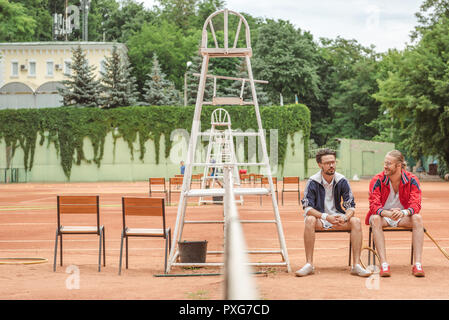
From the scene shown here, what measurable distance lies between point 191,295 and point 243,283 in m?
3.56

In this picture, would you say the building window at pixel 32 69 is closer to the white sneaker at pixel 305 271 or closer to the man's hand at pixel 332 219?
the man's hand at pixel 332 219

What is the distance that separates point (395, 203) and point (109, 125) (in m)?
35.2

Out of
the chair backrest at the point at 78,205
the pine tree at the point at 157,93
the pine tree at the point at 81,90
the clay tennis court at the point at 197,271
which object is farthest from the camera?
the pine tree at the point at 157,93

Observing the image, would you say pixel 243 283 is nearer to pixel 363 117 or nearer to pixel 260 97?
pixel 260 97

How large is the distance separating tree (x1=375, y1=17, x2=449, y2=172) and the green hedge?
6110 mm

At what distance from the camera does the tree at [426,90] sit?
34781 mm

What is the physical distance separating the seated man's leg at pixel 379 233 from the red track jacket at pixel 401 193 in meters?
0.09

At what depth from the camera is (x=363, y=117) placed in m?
60.1

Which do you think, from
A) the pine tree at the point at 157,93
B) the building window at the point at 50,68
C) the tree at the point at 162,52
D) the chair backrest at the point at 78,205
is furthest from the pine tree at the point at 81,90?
the chair backrest at the point at 78,205

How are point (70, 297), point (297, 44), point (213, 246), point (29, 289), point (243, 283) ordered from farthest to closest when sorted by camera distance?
point (297, 44)
point (213, 246)
point (29, 289)
point (70, 297)
point (243, 283)

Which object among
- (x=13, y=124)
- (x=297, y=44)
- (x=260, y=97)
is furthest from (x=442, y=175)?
(x=13, y=124)

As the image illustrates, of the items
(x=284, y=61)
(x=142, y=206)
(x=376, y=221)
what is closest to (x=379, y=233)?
(x=376, y=221)

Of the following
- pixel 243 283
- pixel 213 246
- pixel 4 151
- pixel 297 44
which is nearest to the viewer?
pixel 243 283

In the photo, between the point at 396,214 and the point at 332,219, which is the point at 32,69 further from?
the point at 396,214
